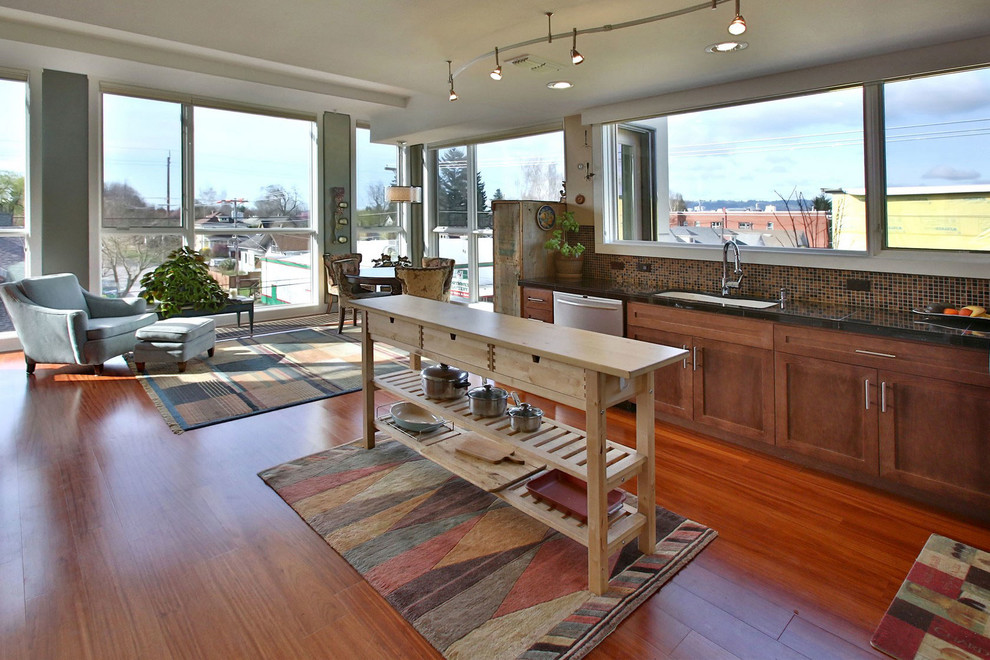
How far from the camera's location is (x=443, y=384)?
2.94 metres

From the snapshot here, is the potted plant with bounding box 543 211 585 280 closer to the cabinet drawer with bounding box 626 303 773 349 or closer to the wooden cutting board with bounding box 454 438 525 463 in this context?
the cabinet drawer with bounding box 626 303 773 349

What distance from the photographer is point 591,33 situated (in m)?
3.14

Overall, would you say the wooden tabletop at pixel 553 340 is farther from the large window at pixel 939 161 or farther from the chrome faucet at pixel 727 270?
the large window at pixel 939 161

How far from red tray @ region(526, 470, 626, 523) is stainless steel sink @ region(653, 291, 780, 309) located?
1748 mm

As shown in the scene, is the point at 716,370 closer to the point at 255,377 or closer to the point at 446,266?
the point at 255,377

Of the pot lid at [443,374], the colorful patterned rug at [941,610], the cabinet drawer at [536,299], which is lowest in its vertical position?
the colorful patterned rug at [941,610]

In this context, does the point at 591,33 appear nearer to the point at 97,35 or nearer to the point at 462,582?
the point at 462,582

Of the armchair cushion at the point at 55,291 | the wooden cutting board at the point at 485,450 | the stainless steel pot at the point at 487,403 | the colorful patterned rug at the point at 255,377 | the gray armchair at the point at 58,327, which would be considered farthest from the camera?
the armchair cushion at the point at 55,291

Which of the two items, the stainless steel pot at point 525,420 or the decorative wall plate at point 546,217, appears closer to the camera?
the stainless steel pot at point 525,420

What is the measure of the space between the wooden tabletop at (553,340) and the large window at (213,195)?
16.9 ft

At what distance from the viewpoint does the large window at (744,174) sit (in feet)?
11.9

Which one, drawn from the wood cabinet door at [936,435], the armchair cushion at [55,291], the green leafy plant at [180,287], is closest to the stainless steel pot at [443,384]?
the wood cabinet door at [936,435]

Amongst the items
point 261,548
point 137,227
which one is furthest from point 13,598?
point 137,227

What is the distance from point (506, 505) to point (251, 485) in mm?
1365
